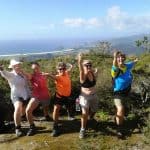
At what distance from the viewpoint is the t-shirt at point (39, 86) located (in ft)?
36.5

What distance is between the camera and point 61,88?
36.2ft

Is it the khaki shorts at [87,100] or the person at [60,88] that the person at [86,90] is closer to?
the khaki shorts at [87,100]

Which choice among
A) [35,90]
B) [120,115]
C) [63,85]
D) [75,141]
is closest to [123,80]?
[120,115]

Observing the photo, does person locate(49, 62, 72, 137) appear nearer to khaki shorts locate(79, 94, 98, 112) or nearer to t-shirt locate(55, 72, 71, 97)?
t-shirt locate(55, 72, 71, 97)

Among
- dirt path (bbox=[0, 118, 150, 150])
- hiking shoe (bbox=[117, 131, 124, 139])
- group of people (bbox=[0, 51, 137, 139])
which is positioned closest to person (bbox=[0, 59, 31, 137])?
group of people (bbox=[0, 51, 137, 139])

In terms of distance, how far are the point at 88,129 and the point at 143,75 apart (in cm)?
408

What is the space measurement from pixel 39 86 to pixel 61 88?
61 centimetres

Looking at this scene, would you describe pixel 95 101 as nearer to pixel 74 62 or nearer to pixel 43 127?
pixel 43 127

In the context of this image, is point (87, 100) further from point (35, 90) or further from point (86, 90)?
point (35, 90)

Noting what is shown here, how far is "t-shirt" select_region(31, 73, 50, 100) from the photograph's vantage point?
11.1 meters

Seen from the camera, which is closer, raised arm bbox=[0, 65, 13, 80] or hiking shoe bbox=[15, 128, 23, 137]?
raised arm bbox=[0, 65, 13, 80]

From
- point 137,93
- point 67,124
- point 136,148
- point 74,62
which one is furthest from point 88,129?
point 74,62

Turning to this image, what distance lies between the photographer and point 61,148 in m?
10.4

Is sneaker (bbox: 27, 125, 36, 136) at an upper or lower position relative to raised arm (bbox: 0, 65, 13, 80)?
lower
